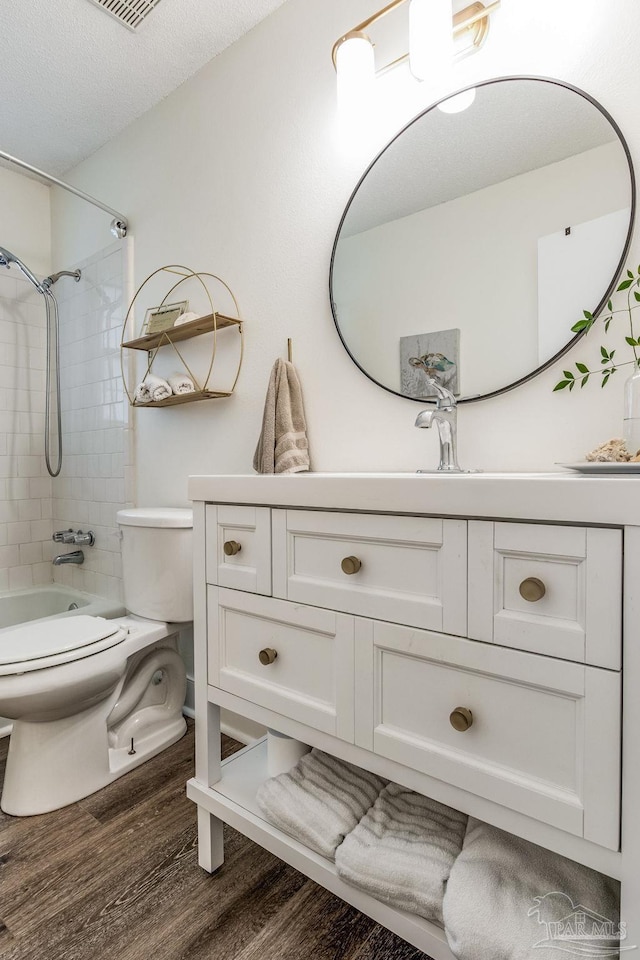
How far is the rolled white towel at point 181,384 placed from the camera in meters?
1.82

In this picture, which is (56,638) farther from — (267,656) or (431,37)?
(431,37)

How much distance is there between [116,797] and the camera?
1.51 m

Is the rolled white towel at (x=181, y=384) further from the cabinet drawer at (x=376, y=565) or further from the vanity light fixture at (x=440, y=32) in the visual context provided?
the vanity light fixture at (x=440, y=32)

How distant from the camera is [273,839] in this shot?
40.6 inches

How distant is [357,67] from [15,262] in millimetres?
1869

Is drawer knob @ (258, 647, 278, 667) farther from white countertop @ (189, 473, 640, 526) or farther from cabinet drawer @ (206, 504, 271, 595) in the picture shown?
white countertop @ (189, 473, 640, 526)

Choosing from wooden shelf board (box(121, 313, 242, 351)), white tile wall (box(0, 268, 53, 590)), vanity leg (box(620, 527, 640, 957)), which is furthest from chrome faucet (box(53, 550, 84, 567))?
vanity leg (box(620, 527, 640, 957))

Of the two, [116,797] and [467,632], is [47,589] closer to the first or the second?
[116,797]

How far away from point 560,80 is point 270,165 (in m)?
0.89

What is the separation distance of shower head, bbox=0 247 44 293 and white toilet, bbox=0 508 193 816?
1.43 m

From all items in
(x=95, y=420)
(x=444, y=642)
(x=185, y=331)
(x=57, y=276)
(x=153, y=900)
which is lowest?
(x=153, y=900)

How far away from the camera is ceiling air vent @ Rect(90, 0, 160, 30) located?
1.58m

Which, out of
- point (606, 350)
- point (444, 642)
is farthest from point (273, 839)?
point (606, 350)

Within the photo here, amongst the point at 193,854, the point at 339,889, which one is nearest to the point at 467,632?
the point at 339,889
